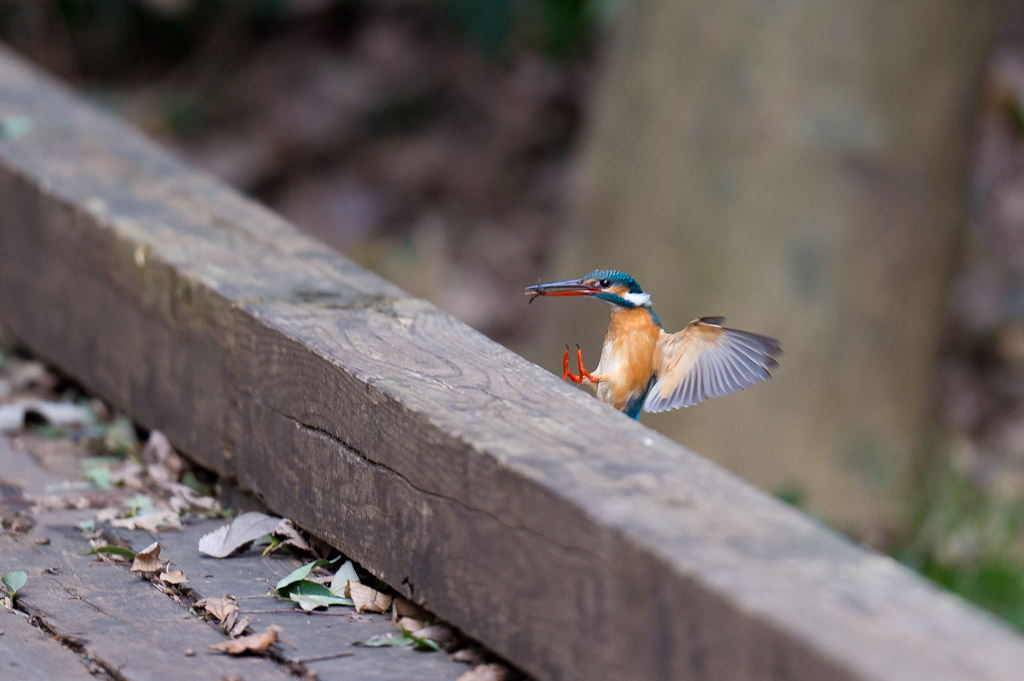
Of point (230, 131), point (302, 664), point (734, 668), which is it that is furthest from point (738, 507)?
point (230, 131)

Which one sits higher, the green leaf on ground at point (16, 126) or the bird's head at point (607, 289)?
the bird's head at point (607, 289)

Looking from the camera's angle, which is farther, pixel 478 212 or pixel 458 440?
pixel 478 212

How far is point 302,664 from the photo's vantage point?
1810mm

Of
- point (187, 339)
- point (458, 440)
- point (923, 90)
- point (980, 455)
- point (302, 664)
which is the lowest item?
point (980, 455)

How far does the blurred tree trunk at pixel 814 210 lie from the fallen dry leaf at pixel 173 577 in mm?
2657

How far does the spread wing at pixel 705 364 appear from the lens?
192 cm

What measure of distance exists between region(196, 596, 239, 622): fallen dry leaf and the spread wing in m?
0.69

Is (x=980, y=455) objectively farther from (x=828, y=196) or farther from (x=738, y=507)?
(x=738, y=507)

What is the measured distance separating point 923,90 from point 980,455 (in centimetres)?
196

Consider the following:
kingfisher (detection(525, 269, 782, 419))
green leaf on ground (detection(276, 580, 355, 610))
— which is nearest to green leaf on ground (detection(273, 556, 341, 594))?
green leaf on ground (detection(276, 580, 355, 610))

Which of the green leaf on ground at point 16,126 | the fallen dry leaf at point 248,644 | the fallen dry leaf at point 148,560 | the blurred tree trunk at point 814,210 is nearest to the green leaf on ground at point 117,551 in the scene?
the fallen dry leaf at point 148,560

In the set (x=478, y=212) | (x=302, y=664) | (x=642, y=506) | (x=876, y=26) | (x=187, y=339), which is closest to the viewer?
(x=642, y=506)

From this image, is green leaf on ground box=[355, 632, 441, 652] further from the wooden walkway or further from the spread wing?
the spread wing

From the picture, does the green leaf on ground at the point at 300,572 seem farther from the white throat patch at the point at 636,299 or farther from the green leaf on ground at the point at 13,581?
the white throat patch at the point at 636,299
